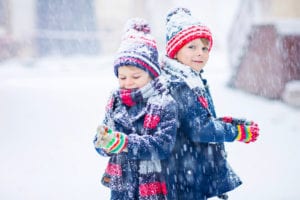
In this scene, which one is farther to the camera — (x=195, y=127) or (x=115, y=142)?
(x=195, y=127)

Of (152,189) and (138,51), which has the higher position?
(138,51)

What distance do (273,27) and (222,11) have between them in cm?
2733

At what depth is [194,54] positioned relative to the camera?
256cm

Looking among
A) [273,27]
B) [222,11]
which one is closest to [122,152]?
[273,27]

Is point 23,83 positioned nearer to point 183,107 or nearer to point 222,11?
point 183,107

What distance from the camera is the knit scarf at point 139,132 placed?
91.0 inches

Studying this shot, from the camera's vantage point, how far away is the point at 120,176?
2371 mm

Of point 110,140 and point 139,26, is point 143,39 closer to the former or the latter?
point 139,26

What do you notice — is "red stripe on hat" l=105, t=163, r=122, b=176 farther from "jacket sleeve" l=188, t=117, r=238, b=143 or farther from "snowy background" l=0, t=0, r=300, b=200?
"snowy background" l=0, t=0, r=300, b=200

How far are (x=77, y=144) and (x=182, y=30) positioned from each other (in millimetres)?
3907

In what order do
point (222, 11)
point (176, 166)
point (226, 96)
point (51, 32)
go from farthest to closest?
point (222, 11) → point (51, 32) → point (226, 96) → point (176, 166)

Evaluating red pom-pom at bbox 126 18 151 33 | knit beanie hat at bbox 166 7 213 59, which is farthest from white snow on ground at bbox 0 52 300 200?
red pom-pom at bbox 126 18 151 33

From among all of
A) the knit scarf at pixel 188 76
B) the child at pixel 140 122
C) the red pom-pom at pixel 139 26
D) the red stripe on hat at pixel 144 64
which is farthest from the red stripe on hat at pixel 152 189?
the red pom-pom at pixel 139 26

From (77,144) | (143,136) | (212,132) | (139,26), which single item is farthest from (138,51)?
(77,144)
